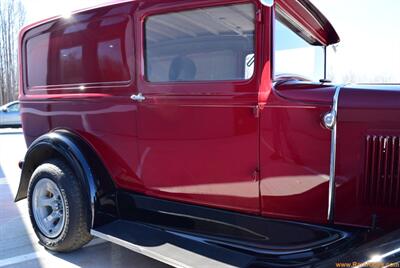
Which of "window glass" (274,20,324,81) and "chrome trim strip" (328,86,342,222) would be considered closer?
"chrome trim strip" (328,86,342,222)

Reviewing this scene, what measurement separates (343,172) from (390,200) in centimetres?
31

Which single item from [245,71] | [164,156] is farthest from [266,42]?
[164,156]

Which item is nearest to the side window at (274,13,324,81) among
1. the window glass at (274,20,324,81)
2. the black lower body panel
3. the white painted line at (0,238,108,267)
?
the window glass at (274,20,324,81)

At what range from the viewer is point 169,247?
253 centimetres

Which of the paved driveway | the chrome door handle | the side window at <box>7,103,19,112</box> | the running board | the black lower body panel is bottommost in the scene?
the paved driveway

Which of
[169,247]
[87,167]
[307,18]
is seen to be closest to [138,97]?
[87,167]

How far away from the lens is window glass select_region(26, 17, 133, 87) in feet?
9.84

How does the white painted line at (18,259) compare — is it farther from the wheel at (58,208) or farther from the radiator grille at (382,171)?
the radiator grille at (382,171)

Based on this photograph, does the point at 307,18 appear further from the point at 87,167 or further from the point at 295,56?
the point at 87,167

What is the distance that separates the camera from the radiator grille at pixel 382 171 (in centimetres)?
214

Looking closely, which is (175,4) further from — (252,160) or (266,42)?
(252,160)

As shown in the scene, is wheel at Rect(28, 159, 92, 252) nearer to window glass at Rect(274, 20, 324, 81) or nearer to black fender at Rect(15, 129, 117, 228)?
black fender at Rect(15, 129, 117, 228)

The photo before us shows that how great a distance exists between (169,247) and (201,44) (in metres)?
1.38

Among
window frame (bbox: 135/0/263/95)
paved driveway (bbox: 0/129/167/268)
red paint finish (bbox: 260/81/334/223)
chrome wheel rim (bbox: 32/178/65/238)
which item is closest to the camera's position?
red paint finish (bbox: 260/81/334/223)
